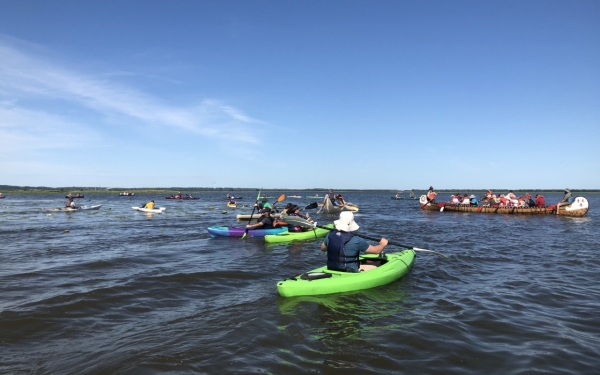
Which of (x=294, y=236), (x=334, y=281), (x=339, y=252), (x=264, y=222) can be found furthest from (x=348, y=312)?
(x=264, y=222)

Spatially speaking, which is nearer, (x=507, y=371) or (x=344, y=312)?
(x=507, y=371)

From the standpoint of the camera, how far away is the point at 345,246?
8.39 metres

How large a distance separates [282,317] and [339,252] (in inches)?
88.5

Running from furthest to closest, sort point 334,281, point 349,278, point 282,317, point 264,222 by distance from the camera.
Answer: point 264,222
point 349,278
point 334,281
point 282,317

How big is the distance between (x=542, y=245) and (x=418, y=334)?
1300 cm

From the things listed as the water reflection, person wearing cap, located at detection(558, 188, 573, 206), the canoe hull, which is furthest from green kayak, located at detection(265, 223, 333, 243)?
person wearing cap, located at detection(558, 188, 573, 206)

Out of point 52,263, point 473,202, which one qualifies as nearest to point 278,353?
point 52,263

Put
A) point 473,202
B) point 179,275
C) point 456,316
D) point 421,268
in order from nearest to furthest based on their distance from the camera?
point 456,316 < point 179,275 < point 421,268 < point 473,202

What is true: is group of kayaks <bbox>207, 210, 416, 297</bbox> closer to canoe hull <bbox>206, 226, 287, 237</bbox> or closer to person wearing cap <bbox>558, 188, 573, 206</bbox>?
canoe hull <bbox>206, 226, 287, 237</bbox>

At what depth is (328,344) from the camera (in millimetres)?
5656

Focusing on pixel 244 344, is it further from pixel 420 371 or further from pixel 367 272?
pixel 367 272

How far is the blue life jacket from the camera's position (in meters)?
8.30

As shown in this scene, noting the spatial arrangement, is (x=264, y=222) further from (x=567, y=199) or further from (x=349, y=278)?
(x=567, y=199)

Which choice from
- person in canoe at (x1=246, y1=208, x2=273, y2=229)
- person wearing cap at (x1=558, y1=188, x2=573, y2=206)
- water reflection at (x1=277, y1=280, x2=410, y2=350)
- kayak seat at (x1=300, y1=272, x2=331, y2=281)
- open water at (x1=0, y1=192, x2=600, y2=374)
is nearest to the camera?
open water at (x1=0, y1=192, x2=600, y2=374)
